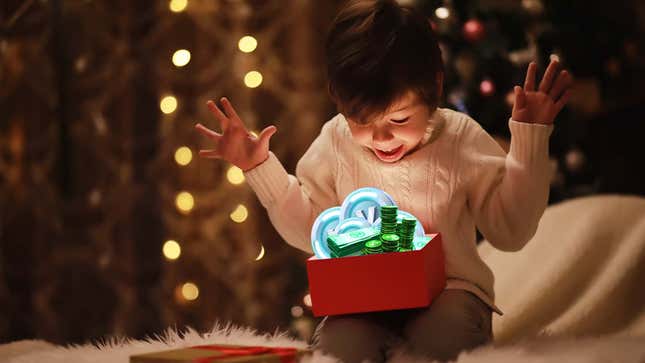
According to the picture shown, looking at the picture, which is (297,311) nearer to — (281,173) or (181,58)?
(181,58)

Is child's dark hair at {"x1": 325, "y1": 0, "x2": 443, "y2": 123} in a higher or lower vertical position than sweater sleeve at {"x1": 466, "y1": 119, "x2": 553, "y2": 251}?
higher

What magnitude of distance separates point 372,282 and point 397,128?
227 millimetres

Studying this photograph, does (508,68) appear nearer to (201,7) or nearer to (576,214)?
(576,214)

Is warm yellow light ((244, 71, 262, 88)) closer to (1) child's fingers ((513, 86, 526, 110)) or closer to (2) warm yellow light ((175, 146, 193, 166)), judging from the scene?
(2) warm yellow light ((175, 146, 193, 166))

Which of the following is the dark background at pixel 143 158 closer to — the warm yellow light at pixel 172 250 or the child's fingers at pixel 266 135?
the warm yellow light at pixel 172 250

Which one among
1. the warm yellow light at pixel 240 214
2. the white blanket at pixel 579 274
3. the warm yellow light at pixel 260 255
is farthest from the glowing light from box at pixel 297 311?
the white blanket at pixel 579 274

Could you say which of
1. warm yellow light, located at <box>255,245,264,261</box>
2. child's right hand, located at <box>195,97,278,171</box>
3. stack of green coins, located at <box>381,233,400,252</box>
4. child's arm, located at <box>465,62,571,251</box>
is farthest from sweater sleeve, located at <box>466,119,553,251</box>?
warm yellow light, located at <box>255,245,264,261</box>

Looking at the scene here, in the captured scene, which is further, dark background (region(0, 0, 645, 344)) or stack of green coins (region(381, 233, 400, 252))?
dark background (region(0, 0, 645, 344))

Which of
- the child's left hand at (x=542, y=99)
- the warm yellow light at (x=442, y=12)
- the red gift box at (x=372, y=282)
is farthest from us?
the warm yellow light at (x=442, y=12)

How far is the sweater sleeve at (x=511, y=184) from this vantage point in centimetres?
112

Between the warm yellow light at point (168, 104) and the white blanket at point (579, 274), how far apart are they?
957 millimetres

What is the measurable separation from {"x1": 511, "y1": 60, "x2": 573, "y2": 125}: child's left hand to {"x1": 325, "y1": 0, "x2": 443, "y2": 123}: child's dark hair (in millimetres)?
121

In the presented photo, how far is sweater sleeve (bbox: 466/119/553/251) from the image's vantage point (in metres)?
1.12

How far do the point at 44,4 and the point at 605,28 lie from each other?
154 cm
